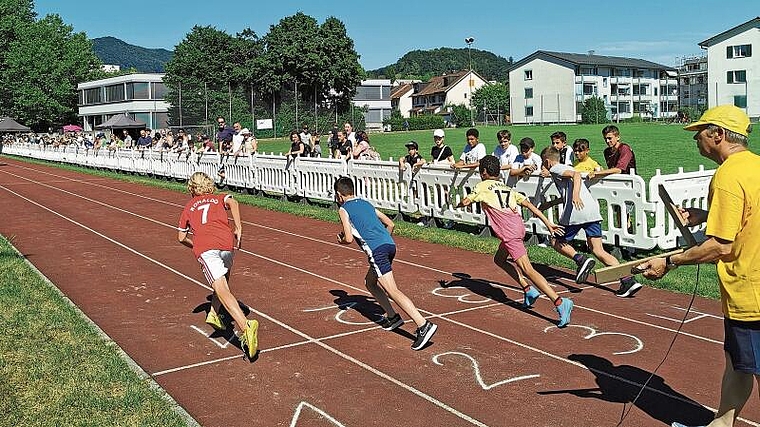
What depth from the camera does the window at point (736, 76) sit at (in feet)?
243

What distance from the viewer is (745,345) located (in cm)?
430

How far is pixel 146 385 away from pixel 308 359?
141 cm

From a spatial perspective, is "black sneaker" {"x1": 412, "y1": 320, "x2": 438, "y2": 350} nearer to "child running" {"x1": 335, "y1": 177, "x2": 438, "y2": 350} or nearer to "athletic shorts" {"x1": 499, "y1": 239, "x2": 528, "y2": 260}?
"child running" {"x1": 335, "y1": 177, "x2": 438, "y2": 350}

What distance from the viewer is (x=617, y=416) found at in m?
5.42

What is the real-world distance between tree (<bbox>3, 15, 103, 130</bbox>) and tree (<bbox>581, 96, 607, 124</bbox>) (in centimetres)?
5479

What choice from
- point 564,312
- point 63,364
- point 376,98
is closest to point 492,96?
point 376,98

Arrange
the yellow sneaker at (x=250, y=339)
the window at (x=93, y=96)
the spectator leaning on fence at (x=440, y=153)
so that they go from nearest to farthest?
the yellow sneaker at (x=250, y=339) < the spectator leaning on fence at (x=440, y=153) < the window at (x=93, y=96)

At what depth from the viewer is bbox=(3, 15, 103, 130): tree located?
80875 millimetres

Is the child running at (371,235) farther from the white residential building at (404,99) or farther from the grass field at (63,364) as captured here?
the white residential building at (404,99)

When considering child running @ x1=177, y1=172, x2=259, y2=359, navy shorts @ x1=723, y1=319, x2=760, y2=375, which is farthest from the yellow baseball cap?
child running @ x1=177, y1=172, x2=259, y2=359

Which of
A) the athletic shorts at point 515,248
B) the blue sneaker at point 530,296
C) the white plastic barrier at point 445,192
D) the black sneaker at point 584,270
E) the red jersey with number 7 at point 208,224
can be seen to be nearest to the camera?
the red jersey with number 7 at point 208,224

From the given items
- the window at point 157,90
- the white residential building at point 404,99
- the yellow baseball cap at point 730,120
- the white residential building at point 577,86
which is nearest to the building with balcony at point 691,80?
the white residential building at point 577,86

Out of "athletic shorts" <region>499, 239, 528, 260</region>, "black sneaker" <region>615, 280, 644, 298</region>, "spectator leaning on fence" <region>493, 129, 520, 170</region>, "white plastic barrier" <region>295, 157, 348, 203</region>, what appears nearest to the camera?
"athletic shorts" <region>499, 239, 528, 260</region>

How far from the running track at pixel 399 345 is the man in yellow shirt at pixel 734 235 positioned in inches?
49.3
